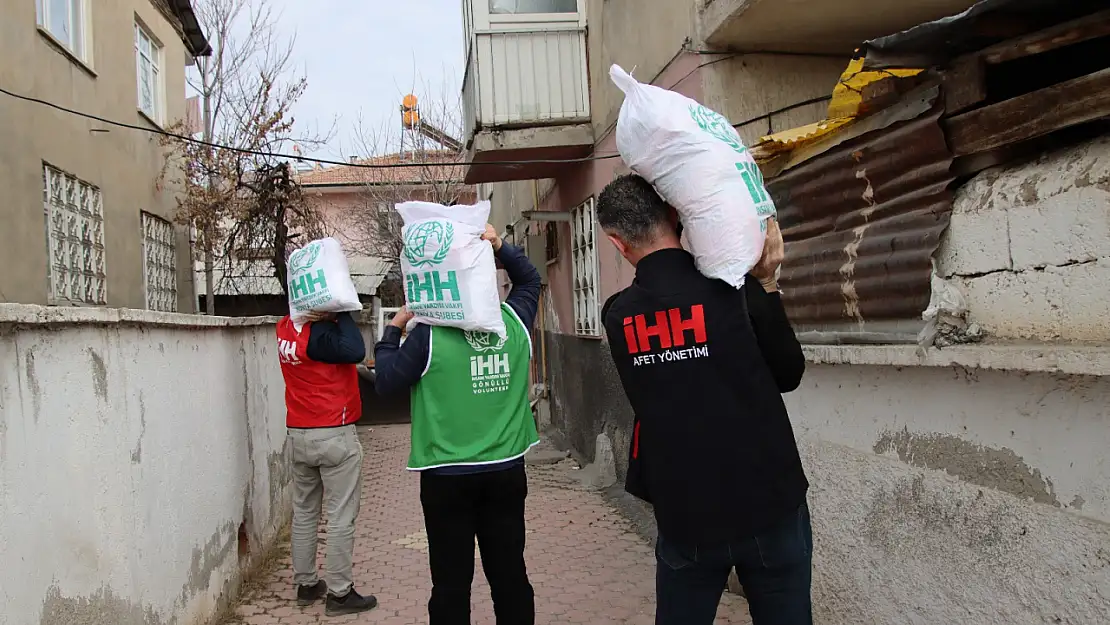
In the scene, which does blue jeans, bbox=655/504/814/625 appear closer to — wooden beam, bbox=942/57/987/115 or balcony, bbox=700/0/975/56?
wooden beam, bbox=942/57/987/115

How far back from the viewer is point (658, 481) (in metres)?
2.29

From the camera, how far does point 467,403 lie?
3330 millimetres

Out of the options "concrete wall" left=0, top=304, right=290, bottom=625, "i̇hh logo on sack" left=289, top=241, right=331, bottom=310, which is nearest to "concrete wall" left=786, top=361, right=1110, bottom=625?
"i̇hh logo on sack" left=289, top=241, right=331, bottom=310

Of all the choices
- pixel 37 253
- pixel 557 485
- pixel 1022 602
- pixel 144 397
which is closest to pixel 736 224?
pixel 1022 602

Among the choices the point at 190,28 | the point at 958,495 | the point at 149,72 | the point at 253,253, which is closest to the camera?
the point at 958,495

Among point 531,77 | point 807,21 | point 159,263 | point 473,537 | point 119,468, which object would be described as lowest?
point 473,537

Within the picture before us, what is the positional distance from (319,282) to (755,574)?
10.1 ft

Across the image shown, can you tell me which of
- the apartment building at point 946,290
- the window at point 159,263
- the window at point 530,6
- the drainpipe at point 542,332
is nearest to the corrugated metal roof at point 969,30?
the apartment building at point 946,290

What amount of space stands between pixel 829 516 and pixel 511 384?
1.64 m

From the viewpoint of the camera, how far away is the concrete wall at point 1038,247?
2459 millimetres

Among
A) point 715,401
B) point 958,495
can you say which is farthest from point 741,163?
point 958,495

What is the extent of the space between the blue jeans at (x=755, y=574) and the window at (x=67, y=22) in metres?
8.68

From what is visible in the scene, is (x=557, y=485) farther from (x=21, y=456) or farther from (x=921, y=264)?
(x=21, y=456)

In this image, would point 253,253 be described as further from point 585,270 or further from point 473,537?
point 473,537
